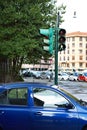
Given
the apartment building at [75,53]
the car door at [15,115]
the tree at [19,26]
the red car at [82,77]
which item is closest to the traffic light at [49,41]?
the car door at [15,115]

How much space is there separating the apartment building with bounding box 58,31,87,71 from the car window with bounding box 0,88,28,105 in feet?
484

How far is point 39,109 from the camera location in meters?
8.55

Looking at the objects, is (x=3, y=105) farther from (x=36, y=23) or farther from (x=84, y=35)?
(x=84, y=35)

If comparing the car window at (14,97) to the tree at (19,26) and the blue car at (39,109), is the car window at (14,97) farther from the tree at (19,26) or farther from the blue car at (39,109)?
the tree at (19,26)

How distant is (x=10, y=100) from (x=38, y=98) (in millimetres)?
573

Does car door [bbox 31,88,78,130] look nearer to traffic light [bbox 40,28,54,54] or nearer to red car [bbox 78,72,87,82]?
traffic light [bbox 40,28,54,54]

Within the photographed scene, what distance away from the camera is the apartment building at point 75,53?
518 feet

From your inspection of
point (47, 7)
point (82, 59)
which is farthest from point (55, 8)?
point (82, 59)

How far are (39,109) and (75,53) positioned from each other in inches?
5955

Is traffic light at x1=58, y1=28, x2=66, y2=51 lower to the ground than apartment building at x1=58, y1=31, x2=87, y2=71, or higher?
lower

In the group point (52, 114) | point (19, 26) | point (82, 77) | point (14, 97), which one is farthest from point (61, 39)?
point (82, 77)

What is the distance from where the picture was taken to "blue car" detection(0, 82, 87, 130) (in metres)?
8.45

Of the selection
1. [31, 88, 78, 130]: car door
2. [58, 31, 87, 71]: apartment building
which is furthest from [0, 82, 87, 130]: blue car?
[58, 31, 87, 71]: apartment building

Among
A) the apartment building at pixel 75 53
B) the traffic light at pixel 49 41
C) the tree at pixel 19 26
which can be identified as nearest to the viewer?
the traffic light at pixel 49 41
